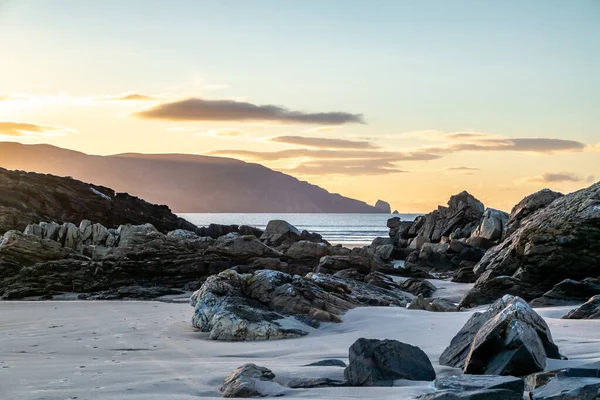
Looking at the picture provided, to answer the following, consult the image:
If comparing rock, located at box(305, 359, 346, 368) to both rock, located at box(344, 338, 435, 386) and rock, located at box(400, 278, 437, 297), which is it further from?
rock, located at box(400, 278, 437, 297)

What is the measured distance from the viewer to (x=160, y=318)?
41.4 feet

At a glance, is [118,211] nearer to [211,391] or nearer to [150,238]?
[150,238]

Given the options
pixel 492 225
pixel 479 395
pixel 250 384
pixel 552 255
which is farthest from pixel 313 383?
pixel 492 225

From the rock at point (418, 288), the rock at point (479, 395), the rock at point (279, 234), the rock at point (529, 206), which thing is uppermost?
the rock at point (529, 206)

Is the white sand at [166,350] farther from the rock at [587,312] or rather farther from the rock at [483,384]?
the rock at [587,312]

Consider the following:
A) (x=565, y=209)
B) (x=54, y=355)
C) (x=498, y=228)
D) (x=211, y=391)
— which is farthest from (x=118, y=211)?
(x=211, y=391)

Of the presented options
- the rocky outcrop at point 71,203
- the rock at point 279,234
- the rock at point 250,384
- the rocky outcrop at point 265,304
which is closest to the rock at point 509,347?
the rock at point 250,384

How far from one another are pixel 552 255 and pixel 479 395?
37.0ft

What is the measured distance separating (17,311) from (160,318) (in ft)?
11.1

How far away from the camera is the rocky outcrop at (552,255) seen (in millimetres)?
14750

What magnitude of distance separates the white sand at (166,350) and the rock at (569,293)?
1102 mm

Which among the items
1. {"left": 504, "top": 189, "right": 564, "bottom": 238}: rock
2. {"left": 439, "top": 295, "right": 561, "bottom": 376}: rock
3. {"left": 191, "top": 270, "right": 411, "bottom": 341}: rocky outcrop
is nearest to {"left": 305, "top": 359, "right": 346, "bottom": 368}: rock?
{"left": 439, "top": 295, "right": 561, "bottom": 376}: rock

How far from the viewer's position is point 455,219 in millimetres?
43312

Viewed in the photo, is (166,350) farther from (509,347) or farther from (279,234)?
(279,234)
